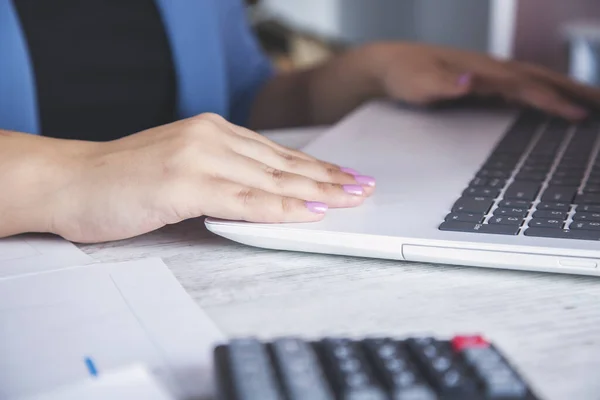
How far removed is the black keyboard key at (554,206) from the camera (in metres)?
0.56

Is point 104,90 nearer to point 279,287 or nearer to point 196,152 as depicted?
point 196,152

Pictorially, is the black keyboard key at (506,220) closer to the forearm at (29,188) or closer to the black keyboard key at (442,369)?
the black keyboard key at (442,369)

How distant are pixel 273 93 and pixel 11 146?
675 millimetres

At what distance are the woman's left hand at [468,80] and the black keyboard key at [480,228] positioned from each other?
456 mm

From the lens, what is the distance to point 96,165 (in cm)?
58

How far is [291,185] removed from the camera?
1.91 ft

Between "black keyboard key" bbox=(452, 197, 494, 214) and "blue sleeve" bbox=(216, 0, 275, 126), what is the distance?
0.73 m

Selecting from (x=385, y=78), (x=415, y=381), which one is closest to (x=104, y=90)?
(x=385, y=78)

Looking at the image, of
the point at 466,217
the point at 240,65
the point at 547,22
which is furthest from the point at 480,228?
the point at 547,22

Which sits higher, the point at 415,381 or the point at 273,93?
the point at 415,381

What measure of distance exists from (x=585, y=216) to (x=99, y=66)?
0.77 meters

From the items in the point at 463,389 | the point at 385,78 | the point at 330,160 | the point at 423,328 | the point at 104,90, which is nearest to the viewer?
the point at 463,389

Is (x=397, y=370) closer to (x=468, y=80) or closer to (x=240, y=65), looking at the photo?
(x=468, y=80)

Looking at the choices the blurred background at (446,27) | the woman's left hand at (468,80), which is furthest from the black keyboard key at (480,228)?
the blurred background at (446,27)
